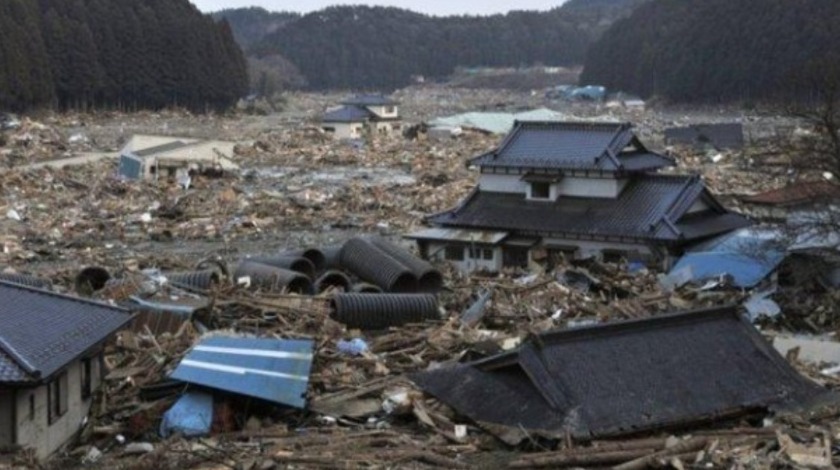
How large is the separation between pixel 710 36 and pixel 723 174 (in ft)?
157

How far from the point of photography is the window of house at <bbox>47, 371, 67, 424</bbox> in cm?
1079

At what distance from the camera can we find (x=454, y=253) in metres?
24.4

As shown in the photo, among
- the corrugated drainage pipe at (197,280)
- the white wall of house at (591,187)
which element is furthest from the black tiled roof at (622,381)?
the white wall of house at (591,187)

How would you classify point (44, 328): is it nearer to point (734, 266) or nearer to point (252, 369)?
point (252, 369)

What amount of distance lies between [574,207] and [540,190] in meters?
0.95

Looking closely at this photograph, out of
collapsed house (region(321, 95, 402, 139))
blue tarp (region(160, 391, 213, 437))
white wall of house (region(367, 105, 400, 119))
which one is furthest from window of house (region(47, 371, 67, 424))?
white wall of house (region(367, 105, 400, 119))

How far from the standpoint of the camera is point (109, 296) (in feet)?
60.0

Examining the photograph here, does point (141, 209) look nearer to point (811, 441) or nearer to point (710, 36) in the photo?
point (811, 441)

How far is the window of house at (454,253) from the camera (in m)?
24.2

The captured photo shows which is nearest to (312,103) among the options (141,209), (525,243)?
(141,209)

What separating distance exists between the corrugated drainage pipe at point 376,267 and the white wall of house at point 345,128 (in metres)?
42.8

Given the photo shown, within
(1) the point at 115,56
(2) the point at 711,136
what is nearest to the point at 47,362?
(2) the point at 711,136

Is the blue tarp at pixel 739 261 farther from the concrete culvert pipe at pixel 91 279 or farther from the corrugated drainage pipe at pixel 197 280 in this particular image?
the concrete culvert pipe at pixel 91 279

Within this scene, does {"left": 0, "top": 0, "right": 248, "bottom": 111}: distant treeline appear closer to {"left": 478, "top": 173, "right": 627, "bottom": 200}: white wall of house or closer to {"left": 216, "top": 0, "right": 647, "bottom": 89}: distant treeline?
{"left": 478, "top": 173, "right": 627, "bottom": 200}: white wall of house
